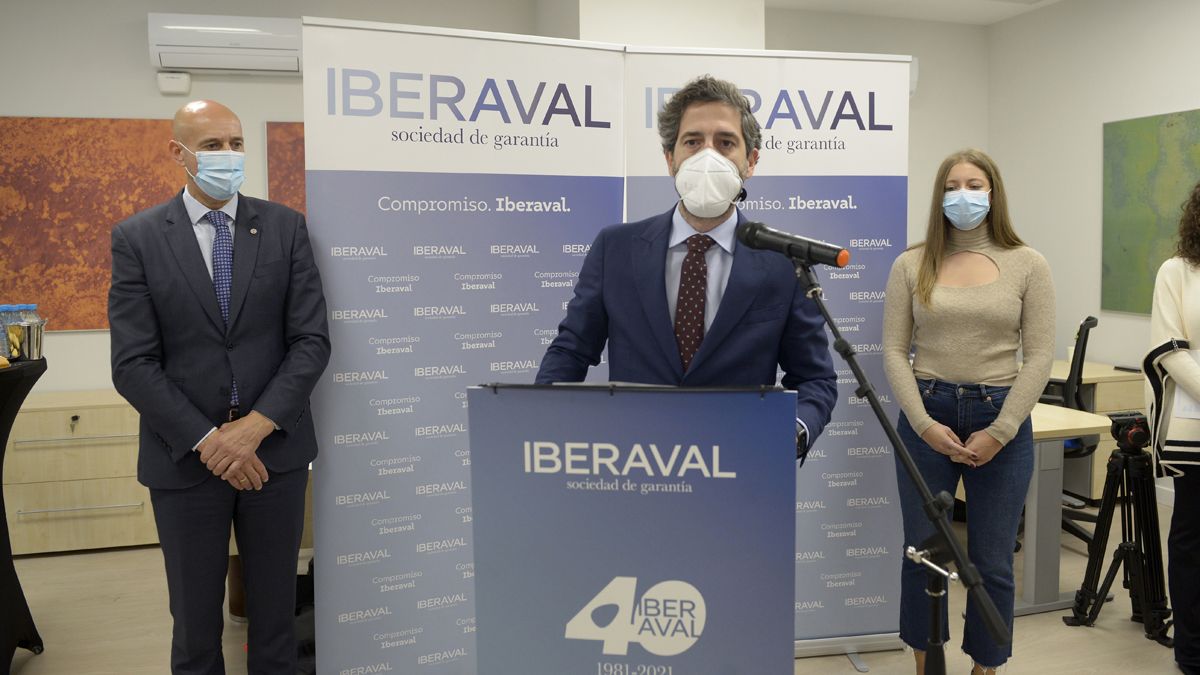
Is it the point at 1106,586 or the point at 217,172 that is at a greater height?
the point at 217,172

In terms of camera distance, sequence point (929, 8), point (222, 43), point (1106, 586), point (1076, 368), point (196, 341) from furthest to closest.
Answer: point (929, 8) < point (222, 43) < point (1076, 368) < point (1106, 586) < point (196, 341)

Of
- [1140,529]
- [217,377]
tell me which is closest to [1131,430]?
[1140,529]

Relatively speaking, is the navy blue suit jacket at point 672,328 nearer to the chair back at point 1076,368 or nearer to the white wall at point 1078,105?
the chair back at point 1076,368

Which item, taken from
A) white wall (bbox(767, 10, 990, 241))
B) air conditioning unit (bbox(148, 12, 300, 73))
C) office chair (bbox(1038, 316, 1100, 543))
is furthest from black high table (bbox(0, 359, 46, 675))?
white wall (bbox(767, 10, 990, 241))

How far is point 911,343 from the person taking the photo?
291 cm

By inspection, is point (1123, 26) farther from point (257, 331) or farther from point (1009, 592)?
point (257, 331)

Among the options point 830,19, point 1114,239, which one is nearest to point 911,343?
point 1114,239

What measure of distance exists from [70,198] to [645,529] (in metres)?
4.79

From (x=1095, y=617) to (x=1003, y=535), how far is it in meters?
1.35

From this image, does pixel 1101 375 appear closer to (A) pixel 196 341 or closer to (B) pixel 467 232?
(B) pixel 467 232

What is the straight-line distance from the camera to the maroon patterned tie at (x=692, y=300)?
6.05 feet

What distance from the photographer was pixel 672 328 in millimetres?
1833

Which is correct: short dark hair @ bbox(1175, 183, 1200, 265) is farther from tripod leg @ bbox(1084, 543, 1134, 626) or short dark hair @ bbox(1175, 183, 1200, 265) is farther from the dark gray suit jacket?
the dark gray suit jacket

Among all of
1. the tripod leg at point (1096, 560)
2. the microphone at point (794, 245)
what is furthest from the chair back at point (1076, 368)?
the microphone at point (794, 245)
